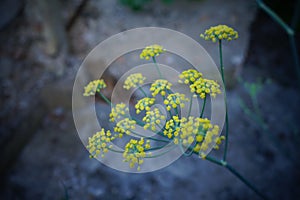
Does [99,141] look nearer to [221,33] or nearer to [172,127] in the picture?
[172,127]

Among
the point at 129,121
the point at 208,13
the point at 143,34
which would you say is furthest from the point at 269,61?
the point at 129,121

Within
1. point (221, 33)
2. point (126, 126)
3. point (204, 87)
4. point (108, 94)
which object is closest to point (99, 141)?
point (126, 126)

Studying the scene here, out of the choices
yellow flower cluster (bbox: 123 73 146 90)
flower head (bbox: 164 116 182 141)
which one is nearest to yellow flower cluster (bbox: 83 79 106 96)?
yellow flower cluster (bbox: 123 73 146 90)

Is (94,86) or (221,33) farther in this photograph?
(94,86)

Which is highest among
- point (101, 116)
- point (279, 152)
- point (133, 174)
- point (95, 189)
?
point (279, 152)

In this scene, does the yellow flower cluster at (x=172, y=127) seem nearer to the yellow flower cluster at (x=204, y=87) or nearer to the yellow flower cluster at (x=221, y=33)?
the yellow flower cluster at (x=204, y=87)

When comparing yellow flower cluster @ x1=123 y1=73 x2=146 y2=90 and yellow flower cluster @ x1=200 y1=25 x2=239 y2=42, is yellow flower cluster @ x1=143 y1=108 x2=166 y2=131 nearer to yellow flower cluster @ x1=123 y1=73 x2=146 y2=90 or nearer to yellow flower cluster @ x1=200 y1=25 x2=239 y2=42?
yellow flower cluster @ x1=123 y1=73 x2=146 y2=90

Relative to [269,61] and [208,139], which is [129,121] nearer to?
[208,139]

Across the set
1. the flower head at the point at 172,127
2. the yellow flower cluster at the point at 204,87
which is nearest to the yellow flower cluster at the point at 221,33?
the yellow flower cluster at the point at 204,87
